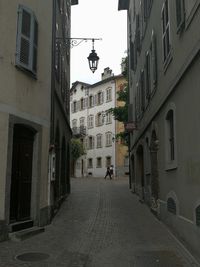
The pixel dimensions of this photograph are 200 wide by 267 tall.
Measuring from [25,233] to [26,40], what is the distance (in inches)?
196

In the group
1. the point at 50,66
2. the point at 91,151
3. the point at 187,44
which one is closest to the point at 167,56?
the point at 187,44

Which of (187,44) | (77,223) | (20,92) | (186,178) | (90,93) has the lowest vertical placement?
(77,223)

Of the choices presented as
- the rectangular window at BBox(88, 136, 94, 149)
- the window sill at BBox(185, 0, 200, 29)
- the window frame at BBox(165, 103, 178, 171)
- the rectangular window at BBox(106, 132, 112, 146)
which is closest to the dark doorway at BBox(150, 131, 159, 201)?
the window frame at BBox(165, 103, 178, 171)

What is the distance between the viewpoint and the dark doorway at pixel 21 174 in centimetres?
1102

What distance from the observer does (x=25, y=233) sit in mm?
10406

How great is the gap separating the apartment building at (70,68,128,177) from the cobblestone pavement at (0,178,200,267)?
3918 cm

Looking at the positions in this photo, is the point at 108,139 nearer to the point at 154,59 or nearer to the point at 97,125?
the point at 97,125

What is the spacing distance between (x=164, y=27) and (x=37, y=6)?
3760mm

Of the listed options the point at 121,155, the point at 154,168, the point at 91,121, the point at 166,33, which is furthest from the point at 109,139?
the point at 166,33

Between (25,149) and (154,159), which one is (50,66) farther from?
(154,159)

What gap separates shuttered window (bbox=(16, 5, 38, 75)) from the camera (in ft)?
36.1

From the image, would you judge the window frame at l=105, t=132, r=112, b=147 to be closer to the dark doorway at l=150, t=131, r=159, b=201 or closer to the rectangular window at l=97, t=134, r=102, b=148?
the rectangular window at l=97, t=134, r=102, b=148

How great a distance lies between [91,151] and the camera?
59.6 meters

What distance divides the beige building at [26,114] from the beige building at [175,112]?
343cm
